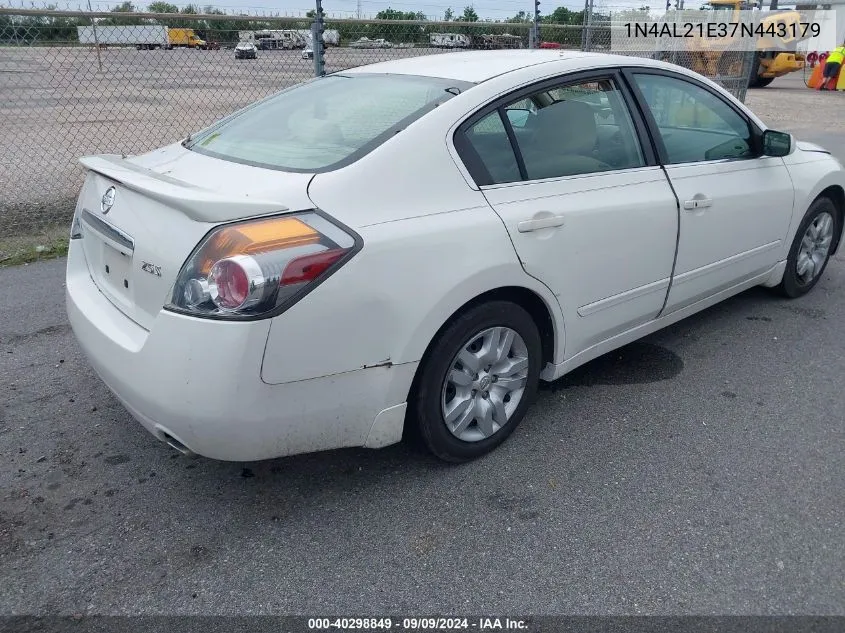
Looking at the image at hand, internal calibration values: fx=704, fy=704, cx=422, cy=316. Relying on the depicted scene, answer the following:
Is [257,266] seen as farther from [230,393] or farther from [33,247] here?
[33,247]

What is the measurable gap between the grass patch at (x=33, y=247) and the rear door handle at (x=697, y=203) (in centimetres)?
483

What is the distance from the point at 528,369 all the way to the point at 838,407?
1.64m

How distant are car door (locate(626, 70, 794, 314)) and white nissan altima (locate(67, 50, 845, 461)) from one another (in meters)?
0.02

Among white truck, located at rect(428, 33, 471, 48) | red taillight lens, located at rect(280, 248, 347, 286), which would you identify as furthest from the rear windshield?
white truck, located at rect(428, 33, 471, 48)

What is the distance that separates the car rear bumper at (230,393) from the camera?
221 centimetres

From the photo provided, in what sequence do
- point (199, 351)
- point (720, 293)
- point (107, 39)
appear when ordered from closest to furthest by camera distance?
point (199, 351) < point (720, 293) < point (107, 39)

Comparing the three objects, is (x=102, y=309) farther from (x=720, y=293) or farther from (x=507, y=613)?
(x=720, y=293)

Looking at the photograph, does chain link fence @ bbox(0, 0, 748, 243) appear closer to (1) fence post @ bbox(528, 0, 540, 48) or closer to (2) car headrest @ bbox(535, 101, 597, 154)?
→ (1) fence post @ bbox(528, 0, 540, 48)

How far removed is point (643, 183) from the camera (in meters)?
3.34

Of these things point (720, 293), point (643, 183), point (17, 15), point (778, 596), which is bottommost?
point (778, 596)

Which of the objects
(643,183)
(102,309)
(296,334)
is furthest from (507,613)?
(643,183)

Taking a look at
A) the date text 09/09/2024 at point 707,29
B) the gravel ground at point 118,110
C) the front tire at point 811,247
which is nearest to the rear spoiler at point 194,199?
the front tire at point 811,247

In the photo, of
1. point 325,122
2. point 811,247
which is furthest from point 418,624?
point 811,247

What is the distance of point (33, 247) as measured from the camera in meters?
5.92
